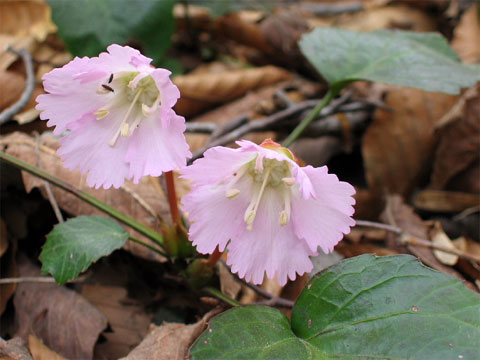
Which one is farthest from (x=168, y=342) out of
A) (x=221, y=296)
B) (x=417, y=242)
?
(x=417, y=242)

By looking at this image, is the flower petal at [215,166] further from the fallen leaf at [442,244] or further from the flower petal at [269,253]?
the fallen leaf at [442,244]

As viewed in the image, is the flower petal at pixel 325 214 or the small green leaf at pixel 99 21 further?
the small green leaf at pixel 99 21

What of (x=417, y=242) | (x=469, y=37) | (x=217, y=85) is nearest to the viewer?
(x=417, y=242)

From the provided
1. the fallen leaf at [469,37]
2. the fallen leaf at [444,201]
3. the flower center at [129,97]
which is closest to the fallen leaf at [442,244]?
the fallen leaf at [444,201]

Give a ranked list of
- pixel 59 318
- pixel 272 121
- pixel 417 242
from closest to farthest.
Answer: pixel 59 318, pixel 417 242, pixel 272 121

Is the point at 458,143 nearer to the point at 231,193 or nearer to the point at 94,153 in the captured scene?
the point at 231,193

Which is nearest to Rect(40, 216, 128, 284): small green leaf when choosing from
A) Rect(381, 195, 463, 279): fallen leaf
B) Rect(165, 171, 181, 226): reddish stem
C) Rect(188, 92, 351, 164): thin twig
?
Rect(165, 171, 181, 226): reddish stem

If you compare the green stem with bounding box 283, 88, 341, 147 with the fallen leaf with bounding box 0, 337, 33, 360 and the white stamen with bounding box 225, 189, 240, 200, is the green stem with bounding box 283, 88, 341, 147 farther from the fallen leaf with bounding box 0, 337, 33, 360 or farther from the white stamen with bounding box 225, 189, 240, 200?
the fallen leaf with bounding box 0, 337, 33, 360
